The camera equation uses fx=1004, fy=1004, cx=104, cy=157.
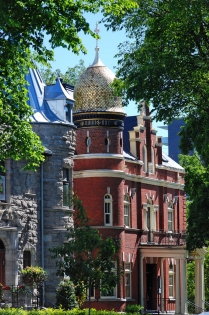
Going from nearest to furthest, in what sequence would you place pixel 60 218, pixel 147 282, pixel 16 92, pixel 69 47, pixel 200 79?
pixel 69 47 → pixel 16 92 → pixel 200 79 → pixel 60 218 → pixel 147 282

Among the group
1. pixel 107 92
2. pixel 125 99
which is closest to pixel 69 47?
pixel 125 99

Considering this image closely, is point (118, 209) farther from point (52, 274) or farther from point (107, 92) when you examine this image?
point (52, 274)

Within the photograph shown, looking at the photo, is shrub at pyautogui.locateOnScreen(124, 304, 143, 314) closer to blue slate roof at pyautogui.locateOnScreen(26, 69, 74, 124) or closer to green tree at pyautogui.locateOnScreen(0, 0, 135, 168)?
blue slate roof at pyautogui.locateOnScreen(26, 69, 74, 124)

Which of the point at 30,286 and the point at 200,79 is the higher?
the point at 200,79

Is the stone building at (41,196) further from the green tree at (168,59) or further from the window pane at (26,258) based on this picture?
the green tree at (168,59)

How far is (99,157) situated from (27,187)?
10238mm

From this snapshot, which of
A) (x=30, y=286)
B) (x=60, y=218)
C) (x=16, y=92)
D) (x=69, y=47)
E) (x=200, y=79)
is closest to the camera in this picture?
(x=69, y=47)

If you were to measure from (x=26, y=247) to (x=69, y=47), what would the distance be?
51.6 feet

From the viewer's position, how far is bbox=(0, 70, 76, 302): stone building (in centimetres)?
3931

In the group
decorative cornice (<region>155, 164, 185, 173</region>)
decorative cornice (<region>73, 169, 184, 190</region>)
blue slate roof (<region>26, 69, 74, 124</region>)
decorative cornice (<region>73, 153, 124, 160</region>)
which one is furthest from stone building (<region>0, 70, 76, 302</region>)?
decorative cornice (<region>155, 164, 185, 173</region>)

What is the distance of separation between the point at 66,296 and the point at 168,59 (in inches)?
500

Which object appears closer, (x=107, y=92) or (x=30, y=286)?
(x=30, y=286)

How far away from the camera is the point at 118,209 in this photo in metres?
51.0

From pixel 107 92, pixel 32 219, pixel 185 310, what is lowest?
pixel 185 310
